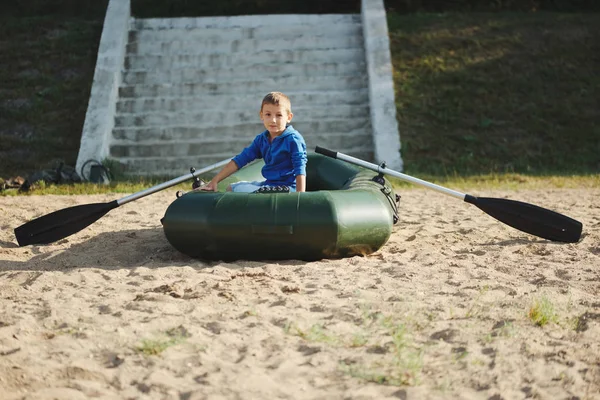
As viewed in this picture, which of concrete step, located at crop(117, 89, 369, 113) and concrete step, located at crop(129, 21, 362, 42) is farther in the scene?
concrete step, located at crop(129, 21, 362, 42)

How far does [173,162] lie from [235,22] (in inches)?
124

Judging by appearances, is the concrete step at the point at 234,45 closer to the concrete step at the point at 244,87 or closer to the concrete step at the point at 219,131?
the concrete step at the point at 244,87

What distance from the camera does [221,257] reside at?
5285 mm


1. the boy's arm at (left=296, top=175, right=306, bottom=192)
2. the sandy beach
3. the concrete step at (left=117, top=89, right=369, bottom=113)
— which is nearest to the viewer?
the sandy beach

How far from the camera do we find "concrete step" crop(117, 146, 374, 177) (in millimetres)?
10141

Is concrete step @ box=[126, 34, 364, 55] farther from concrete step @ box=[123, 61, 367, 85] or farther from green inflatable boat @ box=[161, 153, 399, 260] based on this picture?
green inflatable boat @ box=[161, 153, 399, 260]

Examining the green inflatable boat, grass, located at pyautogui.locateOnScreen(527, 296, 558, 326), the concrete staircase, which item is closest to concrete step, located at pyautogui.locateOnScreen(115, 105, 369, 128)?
the concrete staircase

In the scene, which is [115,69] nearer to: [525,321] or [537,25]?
[537,25]

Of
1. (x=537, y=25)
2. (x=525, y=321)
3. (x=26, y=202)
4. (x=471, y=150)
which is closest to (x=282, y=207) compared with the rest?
(x=525, y=321)

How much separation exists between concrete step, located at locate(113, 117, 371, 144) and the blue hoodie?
185 inches

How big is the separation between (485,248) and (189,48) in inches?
286

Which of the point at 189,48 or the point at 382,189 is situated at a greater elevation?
the point at 189,48

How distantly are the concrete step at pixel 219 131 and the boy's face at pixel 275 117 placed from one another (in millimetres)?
4924

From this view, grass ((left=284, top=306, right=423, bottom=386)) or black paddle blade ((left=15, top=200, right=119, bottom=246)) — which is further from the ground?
black paddle blade ((left=15, top=200, right=119, bottom=246))
